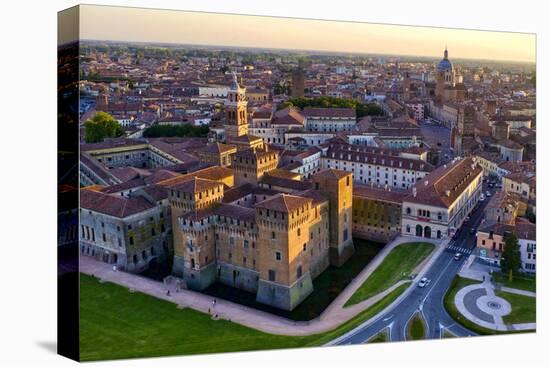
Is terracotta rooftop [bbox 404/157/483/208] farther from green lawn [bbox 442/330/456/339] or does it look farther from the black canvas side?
Answer: the black canvas side

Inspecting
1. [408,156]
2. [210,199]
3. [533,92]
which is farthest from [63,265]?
[408,156]

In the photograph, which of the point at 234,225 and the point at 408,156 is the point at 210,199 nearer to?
the point at 234,225

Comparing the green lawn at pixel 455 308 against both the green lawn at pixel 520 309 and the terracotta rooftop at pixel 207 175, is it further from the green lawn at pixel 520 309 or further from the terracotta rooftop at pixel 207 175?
the terracotta rooftop at pixel 207 175

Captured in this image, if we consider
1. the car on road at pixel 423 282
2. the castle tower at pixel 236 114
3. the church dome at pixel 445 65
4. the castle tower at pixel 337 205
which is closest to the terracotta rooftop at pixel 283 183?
the castle tower at pixel 337 205

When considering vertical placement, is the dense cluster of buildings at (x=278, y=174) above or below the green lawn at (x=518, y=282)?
above

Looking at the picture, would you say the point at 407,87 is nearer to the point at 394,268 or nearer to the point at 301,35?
the point at 394,268

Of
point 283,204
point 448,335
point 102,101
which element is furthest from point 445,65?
point 102,101
